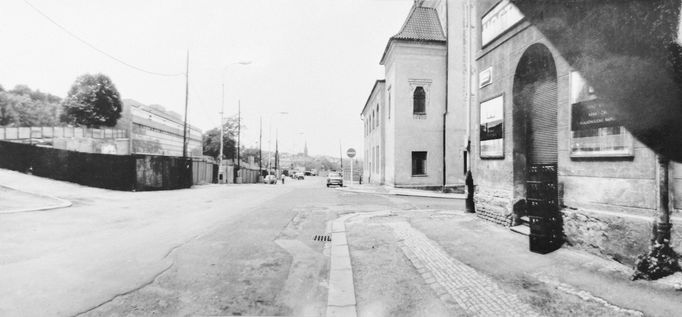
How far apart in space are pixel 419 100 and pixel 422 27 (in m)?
5.54

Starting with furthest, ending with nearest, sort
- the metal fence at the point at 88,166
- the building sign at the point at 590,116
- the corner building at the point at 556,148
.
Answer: the metal fence at the point at 88,166 < the building sign at the point at 590,116 < the corner building at the point at 556,148

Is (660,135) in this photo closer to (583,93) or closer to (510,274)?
(583,93)

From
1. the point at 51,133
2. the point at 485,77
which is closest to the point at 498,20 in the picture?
the point at 485,77

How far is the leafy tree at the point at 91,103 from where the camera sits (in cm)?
4816

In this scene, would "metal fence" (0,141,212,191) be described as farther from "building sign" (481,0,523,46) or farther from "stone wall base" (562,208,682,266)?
"stone wall base" (562,208,682,266)

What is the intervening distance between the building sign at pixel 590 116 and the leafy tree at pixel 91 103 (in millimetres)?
58493

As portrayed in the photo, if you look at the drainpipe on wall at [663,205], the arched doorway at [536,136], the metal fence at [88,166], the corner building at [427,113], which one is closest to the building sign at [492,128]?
the arched doorway at [536,136]

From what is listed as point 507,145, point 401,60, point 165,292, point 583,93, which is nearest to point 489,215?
point 507,145

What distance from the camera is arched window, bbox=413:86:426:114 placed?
23750 millimetres

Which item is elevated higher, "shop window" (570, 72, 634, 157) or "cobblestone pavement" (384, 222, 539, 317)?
"shop window" (570, 72, 634, 157)

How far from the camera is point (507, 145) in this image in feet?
25.4

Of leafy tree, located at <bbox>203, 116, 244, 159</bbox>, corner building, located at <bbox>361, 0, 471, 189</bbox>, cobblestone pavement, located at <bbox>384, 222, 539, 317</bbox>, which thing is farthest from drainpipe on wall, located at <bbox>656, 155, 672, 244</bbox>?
leafy tree, located at <bbox>203, 116, 244, 159</bbox>

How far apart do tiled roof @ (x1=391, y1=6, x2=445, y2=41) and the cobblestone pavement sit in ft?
67.1

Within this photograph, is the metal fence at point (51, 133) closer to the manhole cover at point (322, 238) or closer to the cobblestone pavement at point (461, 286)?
the manhole cover at point (322, 238)
